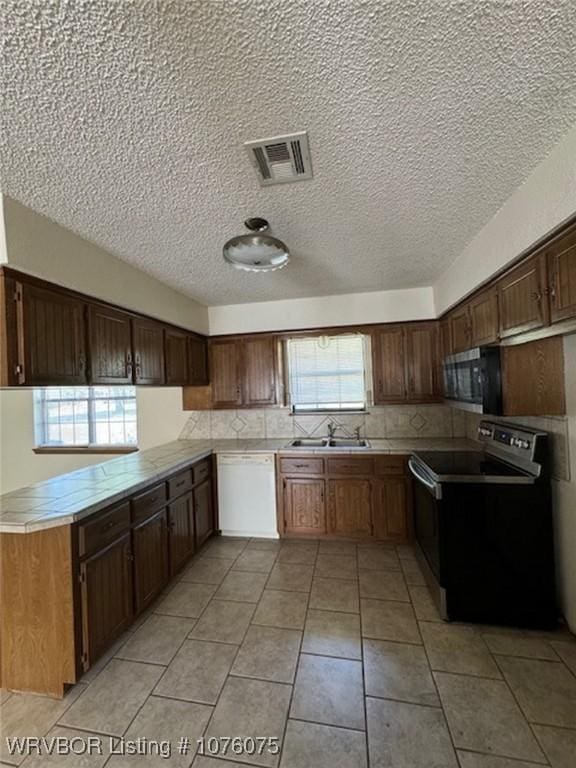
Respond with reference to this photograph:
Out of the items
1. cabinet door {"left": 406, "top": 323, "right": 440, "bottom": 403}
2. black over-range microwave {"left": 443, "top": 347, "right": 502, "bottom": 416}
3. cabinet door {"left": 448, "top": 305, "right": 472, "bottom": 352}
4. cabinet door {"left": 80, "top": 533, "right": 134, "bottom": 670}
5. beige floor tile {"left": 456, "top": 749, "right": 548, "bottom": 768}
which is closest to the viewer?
beige floor tile {"left": 456, "top": 749, "right": 548, "bottom": 768}

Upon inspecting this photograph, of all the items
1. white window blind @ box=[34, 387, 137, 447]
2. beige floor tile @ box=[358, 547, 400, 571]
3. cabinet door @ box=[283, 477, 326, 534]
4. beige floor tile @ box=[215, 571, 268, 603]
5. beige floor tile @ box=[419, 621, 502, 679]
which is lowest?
beige floor tile @ box=[419, 621, 502, 679]

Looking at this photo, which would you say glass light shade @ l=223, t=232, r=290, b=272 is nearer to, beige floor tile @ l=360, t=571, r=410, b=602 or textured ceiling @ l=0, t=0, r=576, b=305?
textured ceiling @ l=0, t=0, r=576, b=305

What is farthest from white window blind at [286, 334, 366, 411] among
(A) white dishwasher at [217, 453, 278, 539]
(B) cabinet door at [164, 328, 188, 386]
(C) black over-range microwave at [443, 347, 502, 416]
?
(C) black over-range microwave at [443, 347, 502, 416]

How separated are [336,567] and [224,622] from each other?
3.40 feet

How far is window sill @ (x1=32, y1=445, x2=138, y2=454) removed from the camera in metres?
4.26

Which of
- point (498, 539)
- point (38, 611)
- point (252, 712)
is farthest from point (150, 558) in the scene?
point (498, 539)

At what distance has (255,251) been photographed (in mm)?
1868

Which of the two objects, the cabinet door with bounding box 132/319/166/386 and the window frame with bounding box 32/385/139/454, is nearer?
the cabinet door with bounding box 132/319/166/386

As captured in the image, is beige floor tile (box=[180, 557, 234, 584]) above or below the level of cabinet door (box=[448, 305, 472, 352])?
below

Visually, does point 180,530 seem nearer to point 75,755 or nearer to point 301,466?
point 301,466

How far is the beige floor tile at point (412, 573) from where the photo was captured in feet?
8.54

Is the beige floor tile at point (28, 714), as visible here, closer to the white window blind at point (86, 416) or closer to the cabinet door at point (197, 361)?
the cabinet door at point (197, 361)

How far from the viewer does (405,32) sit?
96 cm

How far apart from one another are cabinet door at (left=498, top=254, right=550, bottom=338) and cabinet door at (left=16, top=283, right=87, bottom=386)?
103 inches
